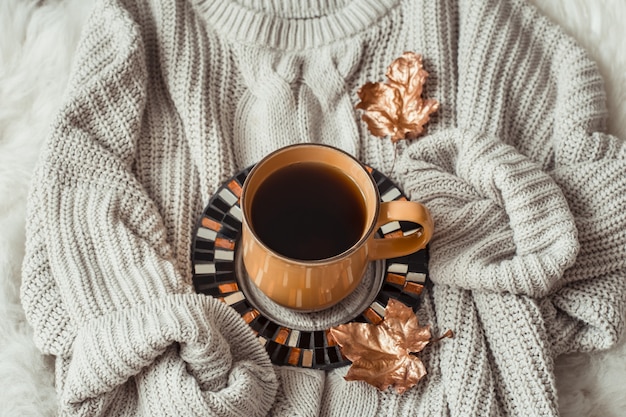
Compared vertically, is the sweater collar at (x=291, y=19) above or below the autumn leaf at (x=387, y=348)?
above

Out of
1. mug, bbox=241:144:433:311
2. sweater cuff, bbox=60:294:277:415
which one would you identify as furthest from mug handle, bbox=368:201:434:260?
sweater cuff, bbox=60:294:277:415

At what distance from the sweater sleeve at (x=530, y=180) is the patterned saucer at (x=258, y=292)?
0.10 feet

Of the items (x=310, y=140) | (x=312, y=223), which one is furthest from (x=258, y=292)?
(x=310, y=140)

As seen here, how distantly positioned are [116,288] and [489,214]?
15.3 inches

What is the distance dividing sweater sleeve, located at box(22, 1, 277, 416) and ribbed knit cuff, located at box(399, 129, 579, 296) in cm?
23

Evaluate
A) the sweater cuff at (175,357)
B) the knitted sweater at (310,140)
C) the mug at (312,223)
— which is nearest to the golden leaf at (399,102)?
the knitted sweater at (310,140)

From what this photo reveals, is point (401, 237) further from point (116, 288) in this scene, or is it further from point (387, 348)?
point (116, 288)

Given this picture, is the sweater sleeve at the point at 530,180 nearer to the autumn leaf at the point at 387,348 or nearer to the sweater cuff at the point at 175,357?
the autumn leaf at the point at 387,348

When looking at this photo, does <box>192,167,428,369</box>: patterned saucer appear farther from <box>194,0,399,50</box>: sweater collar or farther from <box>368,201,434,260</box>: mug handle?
<box>194,0,399,50</box>: sweater collar

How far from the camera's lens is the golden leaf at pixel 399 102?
0.80 m

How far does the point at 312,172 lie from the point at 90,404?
30cm

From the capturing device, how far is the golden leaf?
31.5 inches

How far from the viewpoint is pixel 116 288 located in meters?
0.66

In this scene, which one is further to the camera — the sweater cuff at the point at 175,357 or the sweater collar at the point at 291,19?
the sweater collar at the point at 291,19
